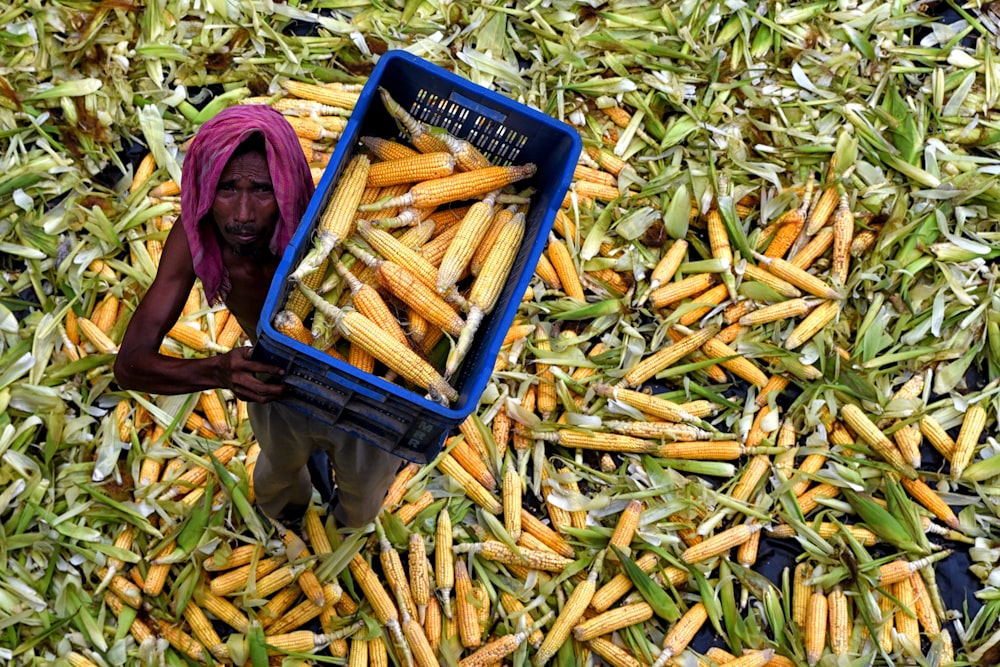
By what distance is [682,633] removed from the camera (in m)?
4.00

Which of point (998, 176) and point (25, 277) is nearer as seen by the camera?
point (25, 277)

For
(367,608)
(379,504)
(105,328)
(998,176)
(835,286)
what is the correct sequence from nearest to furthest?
Result: (379,504) → (367,608) → (105,328) → (835,286) → (998,176)

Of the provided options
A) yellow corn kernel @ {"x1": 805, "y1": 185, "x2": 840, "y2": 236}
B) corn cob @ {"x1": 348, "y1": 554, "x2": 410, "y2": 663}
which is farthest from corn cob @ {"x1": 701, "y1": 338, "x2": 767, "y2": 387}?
corn cob @ {"x1": 348, "y1": 554, "x2": 410, "y2": 663}

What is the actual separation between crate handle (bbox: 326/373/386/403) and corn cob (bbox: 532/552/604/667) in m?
2.07

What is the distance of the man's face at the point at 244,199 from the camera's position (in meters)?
2.49

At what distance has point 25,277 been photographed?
4.43 metres

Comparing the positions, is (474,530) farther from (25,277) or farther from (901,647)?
(25,277)

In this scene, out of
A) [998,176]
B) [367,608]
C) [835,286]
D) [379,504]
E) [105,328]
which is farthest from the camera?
[998,176]

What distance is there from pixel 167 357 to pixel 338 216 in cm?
70

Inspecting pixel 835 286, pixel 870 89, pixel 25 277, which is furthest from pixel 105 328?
pixel 870 89

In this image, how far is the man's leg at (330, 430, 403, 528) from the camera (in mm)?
3019

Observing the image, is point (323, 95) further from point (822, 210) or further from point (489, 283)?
point (822, 210)

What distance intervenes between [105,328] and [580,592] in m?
2.78

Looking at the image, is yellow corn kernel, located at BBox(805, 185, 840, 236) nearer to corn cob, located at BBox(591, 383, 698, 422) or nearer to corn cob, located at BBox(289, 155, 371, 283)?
corn cob, located at BBox(591, 383, 698, 422)
